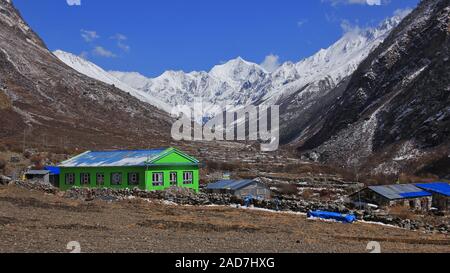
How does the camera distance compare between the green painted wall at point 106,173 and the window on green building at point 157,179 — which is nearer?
the green painted wall at point 106,173

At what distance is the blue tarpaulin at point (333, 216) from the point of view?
36969mm

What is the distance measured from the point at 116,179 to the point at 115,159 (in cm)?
267

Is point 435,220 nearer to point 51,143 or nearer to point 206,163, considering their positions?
point 206,163

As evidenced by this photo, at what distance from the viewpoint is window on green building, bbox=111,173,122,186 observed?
5119 cm

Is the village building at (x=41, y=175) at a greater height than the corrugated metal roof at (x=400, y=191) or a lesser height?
greater

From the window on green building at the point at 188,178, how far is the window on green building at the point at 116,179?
6.21 m

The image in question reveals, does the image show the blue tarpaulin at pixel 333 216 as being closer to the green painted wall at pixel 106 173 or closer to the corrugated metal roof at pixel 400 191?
the corrugated metal roof at pixel 400 191

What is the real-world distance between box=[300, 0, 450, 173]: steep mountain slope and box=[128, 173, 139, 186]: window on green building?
5089cm

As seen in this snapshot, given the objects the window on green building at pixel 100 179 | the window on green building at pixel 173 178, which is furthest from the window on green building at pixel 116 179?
the window on green building at pixel 173 178

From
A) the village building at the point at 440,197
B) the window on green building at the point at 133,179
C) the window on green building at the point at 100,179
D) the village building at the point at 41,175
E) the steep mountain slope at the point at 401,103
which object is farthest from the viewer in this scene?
the steep mountain slope at the point at 401,103
